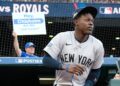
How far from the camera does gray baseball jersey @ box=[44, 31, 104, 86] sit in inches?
143

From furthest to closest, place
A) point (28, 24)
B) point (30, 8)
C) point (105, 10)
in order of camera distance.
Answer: point (105, 10)
point (30, 8)
point (28, 24)

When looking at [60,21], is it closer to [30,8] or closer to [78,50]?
[30,8]

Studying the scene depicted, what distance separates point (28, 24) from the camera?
831cm

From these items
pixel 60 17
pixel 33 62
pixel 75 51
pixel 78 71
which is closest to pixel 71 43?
pixel 75 51

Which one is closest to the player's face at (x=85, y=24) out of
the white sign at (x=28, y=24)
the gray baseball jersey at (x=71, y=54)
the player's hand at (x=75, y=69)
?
the gray baseball jersey at (x=71, y=54)

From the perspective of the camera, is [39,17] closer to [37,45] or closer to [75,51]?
[37,45]

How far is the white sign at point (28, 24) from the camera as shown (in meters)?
8.27

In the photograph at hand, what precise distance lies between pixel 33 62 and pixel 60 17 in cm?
491

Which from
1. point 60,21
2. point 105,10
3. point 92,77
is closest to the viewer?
point 92,77

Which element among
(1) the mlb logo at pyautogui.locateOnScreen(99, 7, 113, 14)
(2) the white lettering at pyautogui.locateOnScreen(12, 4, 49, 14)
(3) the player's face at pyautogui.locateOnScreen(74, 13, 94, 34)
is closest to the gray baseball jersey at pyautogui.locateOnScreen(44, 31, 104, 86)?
(3) the player's face at pyautogui.locateOnScreen(74, 13, 94, 34)

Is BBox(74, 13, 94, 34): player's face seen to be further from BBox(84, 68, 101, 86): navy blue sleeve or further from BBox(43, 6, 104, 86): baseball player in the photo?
BBox(84, 68, 101, 86): navy blue sleeve

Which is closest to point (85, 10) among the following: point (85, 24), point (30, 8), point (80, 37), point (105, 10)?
point (85, 24)

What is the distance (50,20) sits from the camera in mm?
11125

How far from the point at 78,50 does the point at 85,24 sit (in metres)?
0.23
